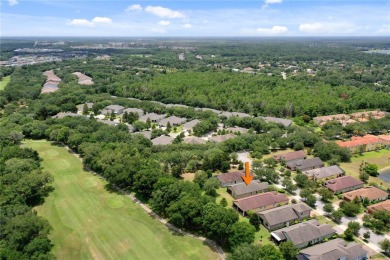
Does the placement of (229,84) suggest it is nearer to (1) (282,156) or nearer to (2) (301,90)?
(2) (301,90)

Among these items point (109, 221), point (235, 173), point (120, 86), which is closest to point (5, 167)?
Answer: point (109, 221)

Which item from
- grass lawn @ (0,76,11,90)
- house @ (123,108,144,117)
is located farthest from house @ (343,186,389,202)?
grass lawn @ (0,76,11,90)

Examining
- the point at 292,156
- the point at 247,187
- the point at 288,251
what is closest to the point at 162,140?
the point at 247,187

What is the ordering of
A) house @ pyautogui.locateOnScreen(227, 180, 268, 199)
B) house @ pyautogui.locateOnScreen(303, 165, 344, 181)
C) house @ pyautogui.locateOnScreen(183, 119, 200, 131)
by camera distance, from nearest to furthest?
house @ pyautogui.locateOnScreen(227, 180, 268, 199), house @ pyautogui.locateOnScreen(303, 165, 344, 181), house @ pyautogui.locateOnScreen(183, 119, 200, 131)

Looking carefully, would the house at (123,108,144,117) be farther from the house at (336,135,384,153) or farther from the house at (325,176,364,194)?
the house at (325,176,364,194)

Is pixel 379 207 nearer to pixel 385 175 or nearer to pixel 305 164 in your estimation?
pixel 305 164
